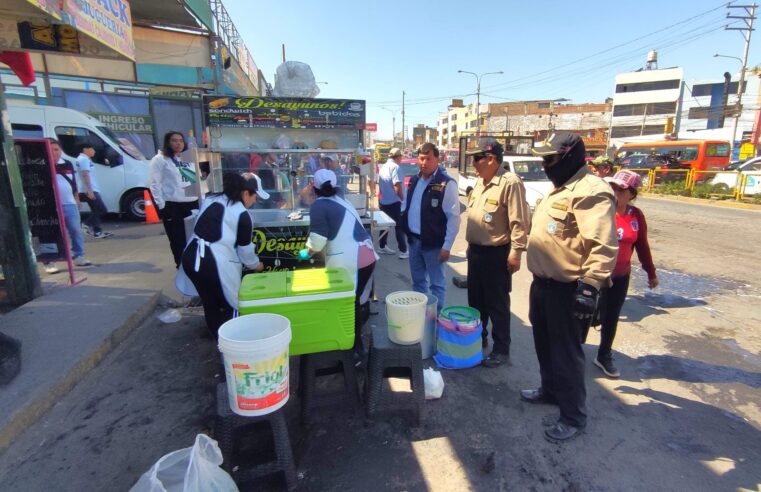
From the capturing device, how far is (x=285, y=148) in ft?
15.4

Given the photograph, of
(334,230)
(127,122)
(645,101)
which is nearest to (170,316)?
(334,230)

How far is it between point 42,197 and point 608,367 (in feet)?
22.4

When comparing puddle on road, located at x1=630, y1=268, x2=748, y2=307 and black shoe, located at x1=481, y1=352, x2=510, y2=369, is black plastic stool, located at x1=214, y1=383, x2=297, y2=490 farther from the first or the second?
puddle on road, located at x1=630, y1=268, x2=748, y2=307

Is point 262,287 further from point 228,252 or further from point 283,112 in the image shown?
point 283,112

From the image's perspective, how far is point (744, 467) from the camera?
232cm

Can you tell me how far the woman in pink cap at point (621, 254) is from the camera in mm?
3178

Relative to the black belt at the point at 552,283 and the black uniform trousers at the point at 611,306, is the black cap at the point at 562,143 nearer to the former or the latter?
the black belt at the point at 552,283

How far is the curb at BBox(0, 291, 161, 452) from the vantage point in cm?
250

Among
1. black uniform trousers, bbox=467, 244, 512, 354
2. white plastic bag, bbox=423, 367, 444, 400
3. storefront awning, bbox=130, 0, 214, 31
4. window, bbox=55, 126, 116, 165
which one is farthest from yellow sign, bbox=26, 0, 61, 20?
storefront awning, bbox=130, 0, 214, 31

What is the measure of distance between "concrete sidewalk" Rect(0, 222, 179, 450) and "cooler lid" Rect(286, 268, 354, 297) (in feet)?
6.56

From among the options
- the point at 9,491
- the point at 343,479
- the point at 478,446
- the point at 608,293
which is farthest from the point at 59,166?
the point at 608,293

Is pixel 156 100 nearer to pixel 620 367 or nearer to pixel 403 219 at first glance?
pixel 403 219

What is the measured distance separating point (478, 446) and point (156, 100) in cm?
1376

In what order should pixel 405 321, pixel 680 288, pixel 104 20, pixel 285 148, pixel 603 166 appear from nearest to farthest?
pixel 405 321 → pixel 104 20 → pixel 285 148 → pixel 680 288 → pixel 603 166
